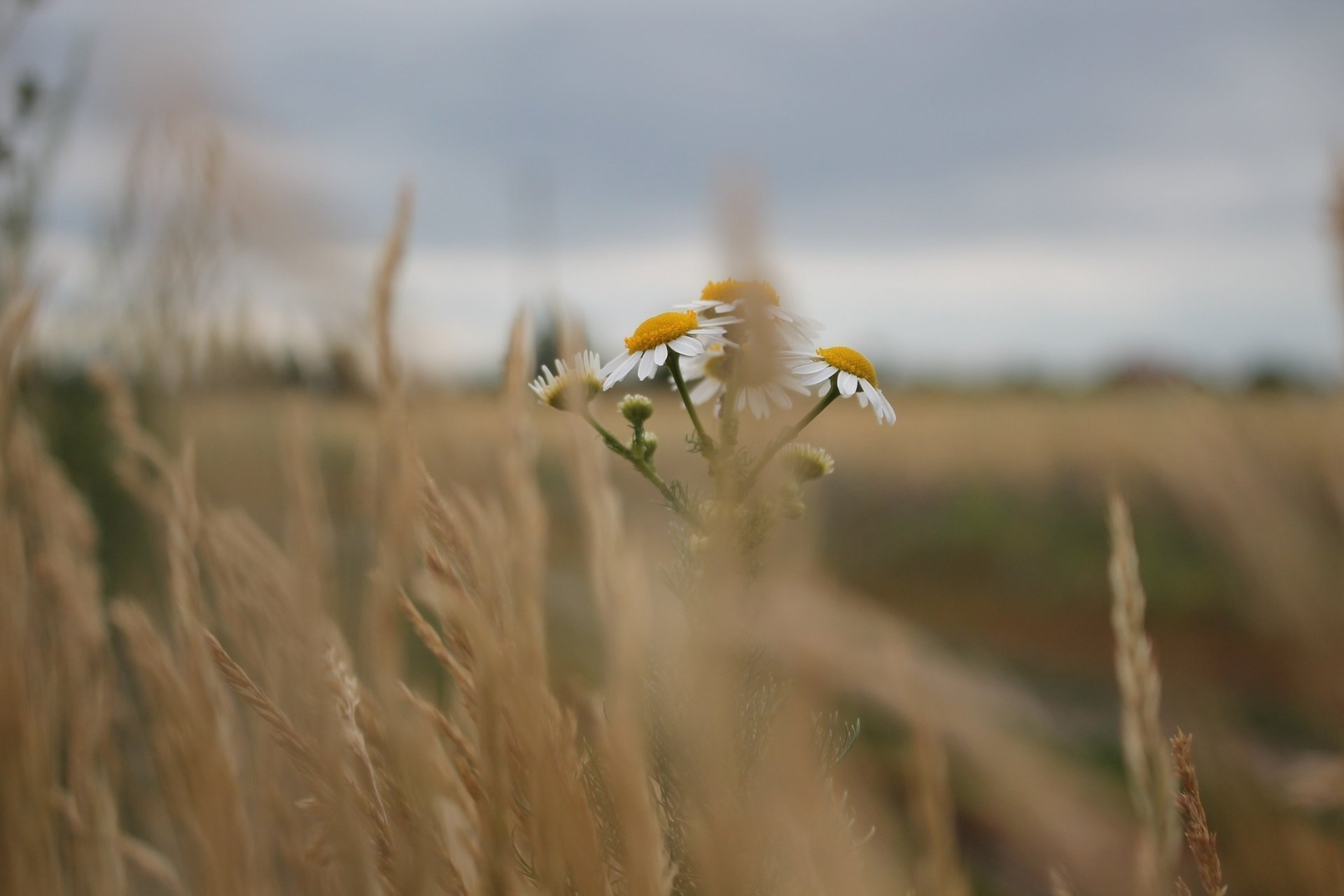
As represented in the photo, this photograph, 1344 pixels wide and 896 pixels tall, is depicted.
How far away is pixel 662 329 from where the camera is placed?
23.1 inches

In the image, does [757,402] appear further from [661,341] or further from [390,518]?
[661,341]

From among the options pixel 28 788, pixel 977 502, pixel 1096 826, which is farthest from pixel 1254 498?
pixel 977 502

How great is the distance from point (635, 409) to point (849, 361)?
5.9 inches

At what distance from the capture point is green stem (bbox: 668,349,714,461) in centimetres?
48

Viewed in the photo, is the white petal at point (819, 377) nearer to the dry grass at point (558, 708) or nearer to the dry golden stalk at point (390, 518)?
the dry grass at point (558, 708)

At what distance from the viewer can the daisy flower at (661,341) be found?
55 cm

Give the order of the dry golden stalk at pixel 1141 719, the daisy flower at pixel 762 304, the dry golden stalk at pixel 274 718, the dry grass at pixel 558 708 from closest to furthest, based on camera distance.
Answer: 1. the daisy flower at pixel 762 304
2. the dry grass at pixel 558 708
3. the dry golden stalk at pixel 274 718
4. the dry golden stalk at pixel 1141 719

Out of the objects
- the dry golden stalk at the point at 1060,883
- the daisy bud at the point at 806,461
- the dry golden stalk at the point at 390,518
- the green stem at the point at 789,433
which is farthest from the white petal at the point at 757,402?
the dry golden stalk at the point at 1060,883

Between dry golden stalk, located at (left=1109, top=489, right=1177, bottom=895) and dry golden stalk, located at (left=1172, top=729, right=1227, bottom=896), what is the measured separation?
0.03m

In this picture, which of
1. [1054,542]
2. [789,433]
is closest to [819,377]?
[789,433]

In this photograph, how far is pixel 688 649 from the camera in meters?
0.34

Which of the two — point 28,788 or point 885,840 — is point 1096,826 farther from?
point 28,788

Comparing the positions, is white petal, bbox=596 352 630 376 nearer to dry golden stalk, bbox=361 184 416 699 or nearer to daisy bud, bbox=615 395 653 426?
daisy bud, bbox=615 395 653 426

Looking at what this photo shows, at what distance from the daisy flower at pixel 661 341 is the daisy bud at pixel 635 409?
2 centimetres
